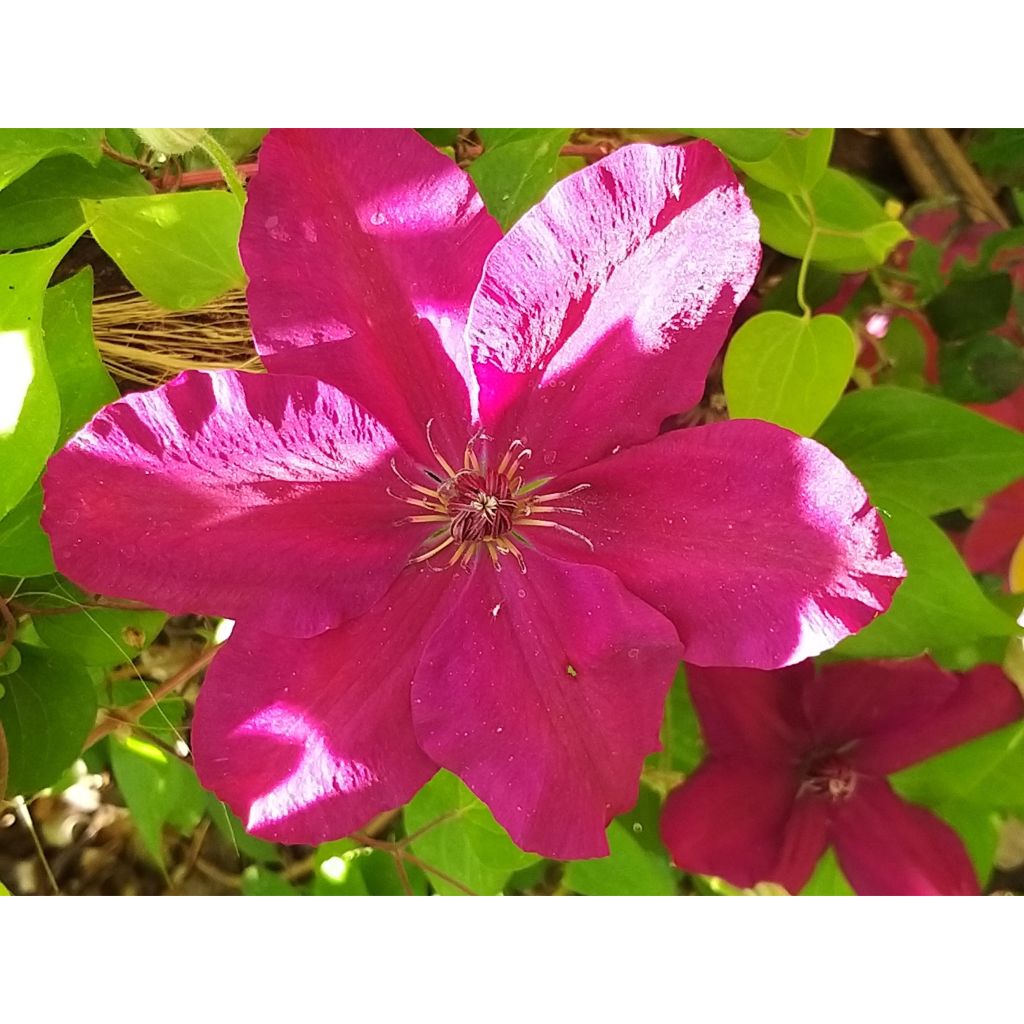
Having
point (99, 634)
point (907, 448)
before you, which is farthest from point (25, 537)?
point (907, 448)

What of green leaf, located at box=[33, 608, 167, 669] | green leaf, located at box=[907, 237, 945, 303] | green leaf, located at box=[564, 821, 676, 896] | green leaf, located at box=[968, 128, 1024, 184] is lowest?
green leaf, located at box=[564, 821, 676, 896]

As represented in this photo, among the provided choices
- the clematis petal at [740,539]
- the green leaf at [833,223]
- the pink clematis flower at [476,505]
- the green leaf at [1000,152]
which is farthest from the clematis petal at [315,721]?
the green leaf at [1000,152]

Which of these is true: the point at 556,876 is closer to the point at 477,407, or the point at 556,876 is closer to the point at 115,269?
the point at 477,407

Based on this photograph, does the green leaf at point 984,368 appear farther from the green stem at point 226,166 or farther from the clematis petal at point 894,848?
the green stem at point 226,166

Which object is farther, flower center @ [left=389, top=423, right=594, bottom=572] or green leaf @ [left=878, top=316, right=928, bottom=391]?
green leaf @ [left=878, top=316, right=928, bottom=391]

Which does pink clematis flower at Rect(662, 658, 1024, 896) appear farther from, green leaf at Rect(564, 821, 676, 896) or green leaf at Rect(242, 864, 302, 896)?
green leaf at Rect(242, 864, 302, 896)

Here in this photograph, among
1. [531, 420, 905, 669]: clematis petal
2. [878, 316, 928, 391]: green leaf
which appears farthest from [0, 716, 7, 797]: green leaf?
[878, 316, 928, 391]: green leaf

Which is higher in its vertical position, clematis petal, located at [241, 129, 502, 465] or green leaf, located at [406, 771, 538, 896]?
clematis petal, located at [241, 129, 502, 465]
